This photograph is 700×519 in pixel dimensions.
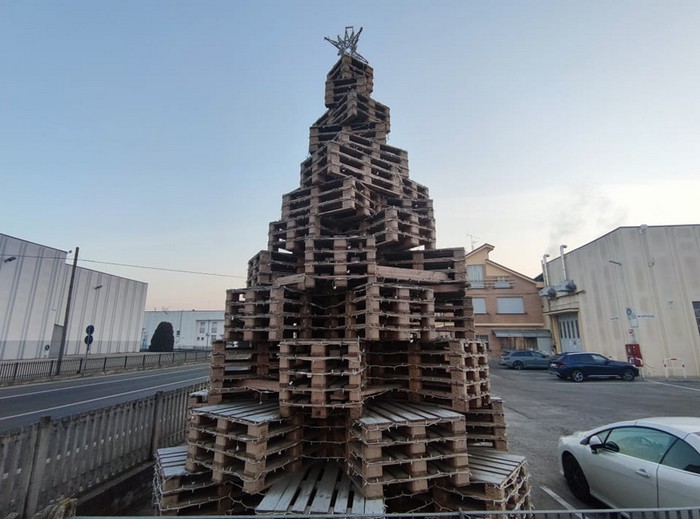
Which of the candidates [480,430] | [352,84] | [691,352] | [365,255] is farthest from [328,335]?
[691,352]

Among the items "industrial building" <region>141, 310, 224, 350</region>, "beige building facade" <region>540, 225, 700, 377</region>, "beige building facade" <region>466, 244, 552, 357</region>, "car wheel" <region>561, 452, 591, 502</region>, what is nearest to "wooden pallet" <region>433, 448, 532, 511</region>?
"car wheel" <region>561, 452, 591, 502</region>

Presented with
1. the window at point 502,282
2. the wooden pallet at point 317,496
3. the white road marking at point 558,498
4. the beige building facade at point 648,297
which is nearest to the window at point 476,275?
the window at point 502,282

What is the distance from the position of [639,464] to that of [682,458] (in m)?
0.52

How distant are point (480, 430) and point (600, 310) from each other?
24.2 m

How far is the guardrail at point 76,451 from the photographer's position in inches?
139

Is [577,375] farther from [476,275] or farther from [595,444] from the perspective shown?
[595,444]

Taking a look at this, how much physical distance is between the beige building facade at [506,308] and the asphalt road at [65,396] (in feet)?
86.3

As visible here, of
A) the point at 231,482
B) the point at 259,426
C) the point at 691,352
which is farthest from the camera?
the point at 691,352

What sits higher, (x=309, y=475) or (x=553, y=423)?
Result: (x=309, y=475)

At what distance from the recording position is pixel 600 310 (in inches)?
920

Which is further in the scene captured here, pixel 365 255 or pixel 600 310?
pixel 600 310

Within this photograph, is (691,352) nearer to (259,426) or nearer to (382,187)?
(382,187)

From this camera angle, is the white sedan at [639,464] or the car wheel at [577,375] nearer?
A: the white sedan at [639,464]

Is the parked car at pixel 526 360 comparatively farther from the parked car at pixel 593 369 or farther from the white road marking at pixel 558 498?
the white road marking at pixel 558 498
